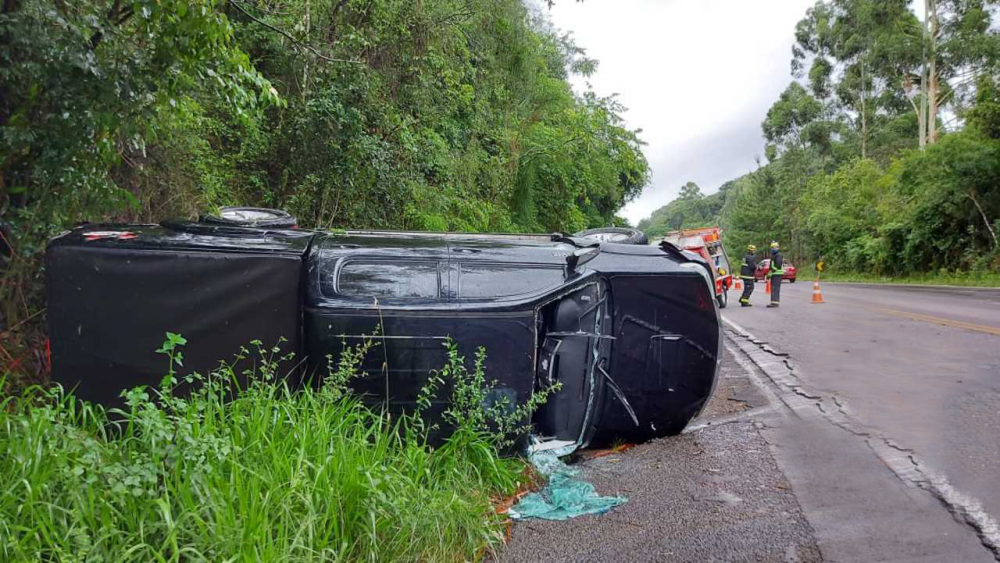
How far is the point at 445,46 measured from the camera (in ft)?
38.8

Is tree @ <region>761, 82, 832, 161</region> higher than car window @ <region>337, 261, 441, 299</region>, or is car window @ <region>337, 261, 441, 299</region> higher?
A: tree @ <region>761, 82, 832, 161</region>

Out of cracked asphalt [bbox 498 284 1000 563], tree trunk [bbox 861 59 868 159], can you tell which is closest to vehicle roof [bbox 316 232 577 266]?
cracked asphalt [bbox 498 284 1000 563]

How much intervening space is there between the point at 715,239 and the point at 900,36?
84.7ft

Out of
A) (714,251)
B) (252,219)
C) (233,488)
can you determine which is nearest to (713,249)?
(714,251)

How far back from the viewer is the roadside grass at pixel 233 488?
8.59 feet

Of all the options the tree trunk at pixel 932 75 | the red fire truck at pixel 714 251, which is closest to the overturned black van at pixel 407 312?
the red fire truck at pixel 714 251

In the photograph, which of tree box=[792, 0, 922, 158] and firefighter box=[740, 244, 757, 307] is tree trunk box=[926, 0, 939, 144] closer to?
tree box=[792, 0, 922, 158]

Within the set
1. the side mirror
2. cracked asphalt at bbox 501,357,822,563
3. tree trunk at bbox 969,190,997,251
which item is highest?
tree trunk at bbox 969,190,997,251

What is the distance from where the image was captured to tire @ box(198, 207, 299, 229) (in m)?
5.28

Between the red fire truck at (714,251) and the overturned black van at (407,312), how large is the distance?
10966mm

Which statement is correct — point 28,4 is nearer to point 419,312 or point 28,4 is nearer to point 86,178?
point 86,178

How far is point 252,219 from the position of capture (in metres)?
6.07

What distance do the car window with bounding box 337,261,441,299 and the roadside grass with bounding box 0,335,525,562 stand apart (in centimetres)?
56

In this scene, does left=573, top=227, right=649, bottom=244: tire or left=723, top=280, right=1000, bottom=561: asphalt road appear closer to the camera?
left=723, top=280, right=1000, bottom=561: asphalt road
